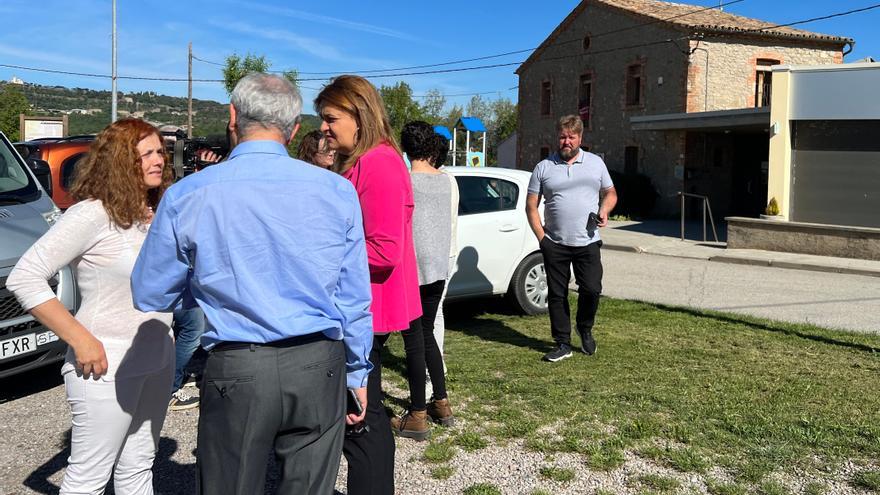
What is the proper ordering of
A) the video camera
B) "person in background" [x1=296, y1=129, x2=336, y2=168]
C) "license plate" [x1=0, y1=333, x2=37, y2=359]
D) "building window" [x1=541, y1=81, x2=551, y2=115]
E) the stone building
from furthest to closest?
"building window" [x1=541, y1=81, x2=551, y2=115]
the stone building
the video camera
"person in background" [x1=296, y1=129, x2=336, y2=168]
"license plate" [x1=0, y1=333, x2=37, y2=359]

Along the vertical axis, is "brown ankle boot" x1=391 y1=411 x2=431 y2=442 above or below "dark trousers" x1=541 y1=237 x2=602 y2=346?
below

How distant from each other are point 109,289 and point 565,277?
4018 mm

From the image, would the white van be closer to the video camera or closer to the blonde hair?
the video camera

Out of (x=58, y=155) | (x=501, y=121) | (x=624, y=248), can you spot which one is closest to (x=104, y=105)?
(x=501, y=121)

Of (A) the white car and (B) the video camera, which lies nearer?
(B) the video camera

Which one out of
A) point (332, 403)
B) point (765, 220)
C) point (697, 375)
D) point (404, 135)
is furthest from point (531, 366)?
point (765, 220)

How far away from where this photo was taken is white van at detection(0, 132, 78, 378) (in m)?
4.98

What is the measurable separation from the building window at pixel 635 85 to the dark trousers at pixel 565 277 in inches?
978

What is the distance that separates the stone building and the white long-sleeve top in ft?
74.8

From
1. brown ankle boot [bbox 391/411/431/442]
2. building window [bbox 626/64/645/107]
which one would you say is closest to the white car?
brown ankle boot [bbox 391/411/431/442]

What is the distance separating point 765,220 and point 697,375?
12.0m

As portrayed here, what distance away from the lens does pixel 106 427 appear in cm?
260

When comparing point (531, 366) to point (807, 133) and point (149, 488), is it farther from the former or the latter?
point (807, 133)

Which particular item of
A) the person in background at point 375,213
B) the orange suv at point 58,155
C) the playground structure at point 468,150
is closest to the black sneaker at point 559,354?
the person in background at point 375,213
